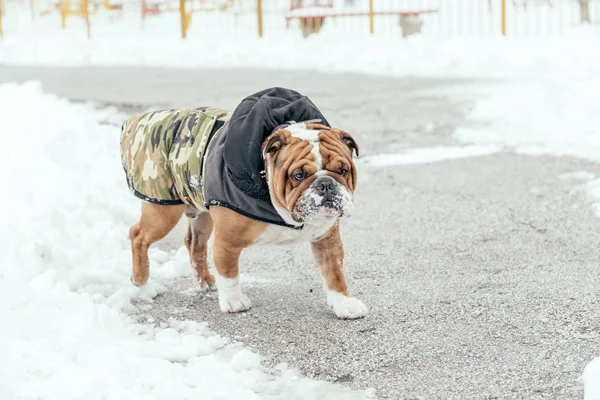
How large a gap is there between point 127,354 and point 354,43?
15506mm

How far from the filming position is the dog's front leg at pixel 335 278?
4.16 m

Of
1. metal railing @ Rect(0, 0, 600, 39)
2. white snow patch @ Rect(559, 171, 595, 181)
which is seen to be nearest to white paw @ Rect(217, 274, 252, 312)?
white snow patch @ Rect(559, 171, 595, 181)

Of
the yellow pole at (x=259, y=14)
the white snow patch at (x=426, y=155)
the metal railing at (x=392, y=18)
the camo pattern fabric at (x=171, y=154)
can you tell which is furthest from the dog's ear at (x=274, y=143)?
the yellow pole at (x=259, y=14)

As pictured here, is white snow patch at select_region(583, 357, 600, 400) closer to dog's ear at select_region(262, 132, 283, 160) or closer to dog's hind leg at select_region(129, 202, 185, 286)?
dog's ear at select_region(262, 132, 283, 160)

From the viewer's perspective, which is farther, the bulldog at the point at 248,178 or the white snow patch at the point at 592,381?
the bulldog at the point at 248,178

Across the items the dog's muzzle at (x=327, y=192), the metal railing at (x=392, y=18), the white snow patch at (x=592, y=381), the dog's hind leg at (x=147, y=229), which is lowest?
the white snow patch at (x=592, y=381)

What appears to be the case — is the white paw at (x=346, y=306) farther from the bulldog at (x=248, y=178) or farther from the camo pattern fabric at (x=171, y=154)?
the camo pattern fabric at (x=171, y=154)

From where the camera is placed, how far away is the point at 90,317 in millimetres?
3736

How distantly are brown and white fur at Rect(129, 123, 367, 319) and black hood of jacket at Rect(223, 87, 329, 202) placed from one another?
A: 6 cm

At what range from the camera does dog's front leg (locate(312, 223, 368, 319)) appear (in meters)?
4.16

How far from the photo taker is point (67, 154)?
23.6 feet

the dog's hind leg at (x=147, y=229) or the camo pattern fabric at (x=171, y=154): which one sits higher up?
the camo pattern fabric at (x=171, y=154)

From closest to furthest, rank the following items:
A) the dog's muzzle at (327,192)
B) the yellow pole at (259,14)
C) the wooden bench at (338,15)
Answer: the dog's muzzle at (327,192), the wooden bench at (338,15), the yellow pole at (259,14)

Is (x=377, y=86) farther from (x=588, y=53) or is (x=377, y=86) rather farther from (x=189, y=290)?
(x=189, y=290)
